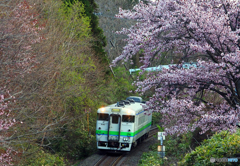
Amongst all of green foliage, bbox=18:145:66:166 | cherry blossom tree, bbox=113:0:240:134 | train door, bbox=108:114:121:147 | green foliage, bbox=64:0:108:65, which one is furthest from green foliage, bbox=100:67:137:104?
cherry blossom tree, bbox=113:0:240:134

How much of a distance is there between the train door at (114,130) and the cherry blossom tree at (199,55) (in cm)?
811

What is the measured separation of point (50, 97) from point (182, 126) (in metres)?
8.81

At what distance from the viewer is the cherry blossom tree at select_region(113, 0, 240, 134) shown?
814cm

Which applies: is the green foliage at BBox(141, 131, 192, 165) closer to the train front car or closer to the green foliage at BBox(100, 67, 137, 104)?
the train front car

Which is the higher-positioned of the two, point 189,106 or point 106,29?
point 106,29

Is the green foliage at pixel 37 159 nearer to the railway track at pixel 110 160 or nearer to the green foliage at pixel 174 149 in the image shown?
the railway track at pixel 110 160

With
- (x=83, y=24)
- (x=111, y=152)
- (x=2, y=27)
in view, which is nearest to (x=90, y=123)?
(x=111, y=152)

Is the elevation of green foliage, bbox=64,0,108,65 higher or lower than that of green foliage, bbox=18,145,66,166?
higher

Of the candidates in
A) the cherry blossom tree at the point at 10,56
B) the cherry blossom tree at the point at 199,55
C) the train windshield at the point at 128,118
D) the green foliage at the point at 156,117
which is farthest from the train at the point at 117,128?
the green foliage at the point at 156,117

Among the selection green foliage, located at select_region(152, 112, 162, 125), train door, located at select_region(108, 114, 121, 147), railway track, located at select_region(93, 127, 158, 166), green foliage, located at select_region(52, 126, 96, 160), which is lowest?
railway track, located at select_region(93, 127, 158, 166)

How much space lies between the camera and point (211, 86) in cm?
855

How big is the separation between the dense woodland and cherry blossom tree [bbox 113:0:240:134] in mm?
2303

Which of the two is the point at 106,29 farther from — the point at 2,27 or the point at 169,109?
the point at 169,109

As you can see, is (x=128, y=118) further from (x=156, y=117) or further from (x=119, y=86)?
(x=156, y=117)
